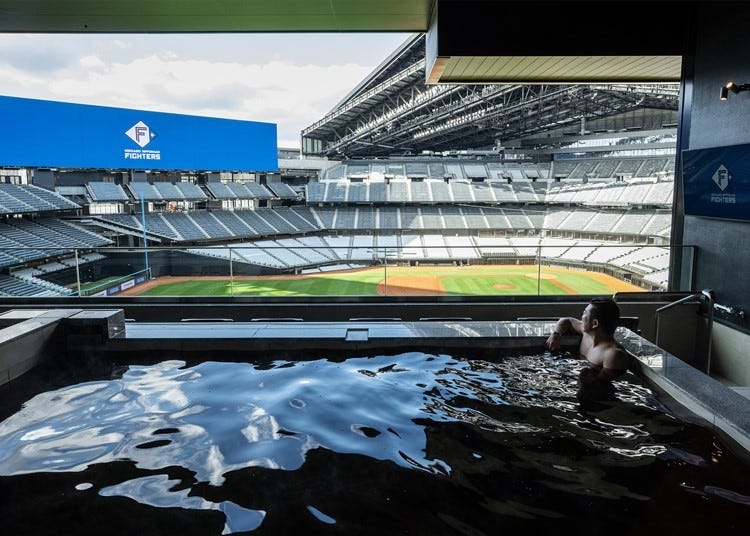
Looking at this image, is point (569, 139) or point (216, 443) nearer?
point (216, 443)

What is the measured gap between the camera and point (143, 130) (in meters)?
25.7

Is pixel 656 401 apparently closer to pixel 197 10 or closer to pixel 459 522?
pixel 459 522

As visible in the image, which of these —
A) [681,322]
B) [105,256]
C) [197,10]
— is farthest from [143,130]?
[681,322]

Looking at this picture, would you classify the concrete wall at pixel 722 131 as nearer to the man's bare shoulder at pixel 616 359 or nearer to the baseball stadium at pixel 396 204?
the baseball stadium at pixel 396 204

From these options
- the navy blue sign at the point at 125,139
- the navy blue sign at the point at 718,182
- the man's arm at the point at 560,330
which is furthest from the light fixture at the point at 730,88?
the navy blue sign at the point at 125,139

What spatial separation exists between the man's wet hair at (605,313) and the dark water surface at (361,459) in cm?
42

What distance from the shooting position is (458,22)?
5.34 m

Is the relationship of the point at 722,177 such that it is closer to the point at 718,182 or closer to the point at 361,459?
the point at 718,182

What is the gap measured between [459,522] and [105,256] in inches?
304

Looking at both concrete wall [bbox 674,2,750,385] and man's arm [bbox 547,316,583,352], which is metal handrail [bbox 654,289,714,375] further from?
man's arm [bbox 547,316,583,352]

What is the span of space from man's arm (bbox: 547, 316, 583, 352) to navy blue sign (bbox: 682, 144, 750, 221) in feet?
7.92

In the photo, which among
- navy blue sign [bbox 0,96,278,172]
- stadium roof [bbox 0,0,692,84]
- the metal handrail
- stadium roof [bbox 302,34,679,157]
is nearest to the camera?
the metal handrail

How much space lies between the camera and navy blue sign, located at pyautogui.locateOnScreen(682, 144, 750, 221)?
4.86 metres

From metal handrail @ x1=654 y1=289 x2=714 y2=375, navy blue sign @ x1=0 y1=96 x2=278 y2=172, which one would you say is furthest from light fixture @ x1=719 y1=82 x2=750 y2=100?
navy blue sign @ x1=0 y1=96 x2=278 y2=172
